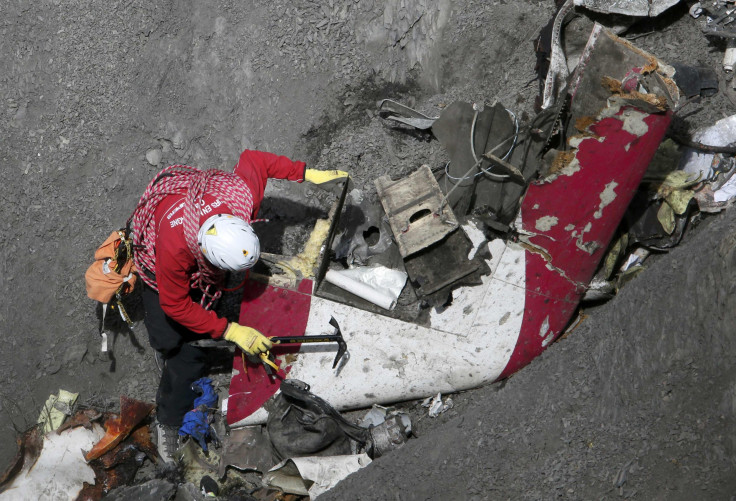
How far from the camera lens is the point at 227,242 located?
10.2 ft

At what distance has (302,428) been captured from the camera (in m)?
3.67

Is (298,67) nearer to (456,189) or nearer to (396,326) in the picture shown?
(456,189)

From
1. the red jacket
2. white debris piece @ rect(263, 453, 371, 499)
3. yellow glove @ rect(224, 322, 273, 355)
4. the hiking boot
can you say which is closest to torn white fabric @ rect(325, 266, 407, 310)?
yellow glove @ rect(224, 322, 273, 355)

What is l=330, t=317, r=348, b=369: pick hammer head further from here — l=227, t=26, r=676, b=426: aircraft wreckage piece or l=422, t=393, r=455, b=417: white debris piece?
l=422, t=393, r=455, b=417: white debris piece

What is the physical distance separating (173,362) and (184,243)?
1.07 meters

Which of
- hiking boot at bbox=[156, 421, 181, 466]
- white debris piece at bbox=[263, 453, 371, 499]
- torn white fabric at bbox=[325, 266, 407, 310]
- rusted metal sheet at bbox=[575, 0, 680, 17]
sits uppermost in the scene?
rusted metal sheet at bbox=[575, 0, 680, 17]

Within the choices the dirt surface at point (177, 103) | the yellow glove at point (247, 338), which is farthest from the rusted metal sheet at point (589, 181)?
the yellow glove at point (247, 338)

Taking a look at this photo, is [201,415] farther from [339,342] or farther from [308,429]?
[339,342]

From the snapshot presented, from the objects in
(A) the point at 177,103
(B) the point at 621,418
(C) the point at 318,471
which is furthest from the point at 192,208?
(B) the point at 621,418

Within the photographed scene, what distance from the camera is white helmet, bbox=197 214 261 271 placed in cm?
312

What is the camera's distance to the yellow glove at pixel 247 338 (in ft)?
11.7

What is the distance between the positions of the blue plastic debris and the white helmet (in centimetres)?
130

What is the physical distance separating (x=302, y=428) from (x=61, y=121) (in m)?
2.93

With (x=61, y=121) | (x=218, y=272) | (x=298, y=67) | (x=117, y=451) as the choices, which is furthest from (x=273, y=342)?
(x=61, y=121)
